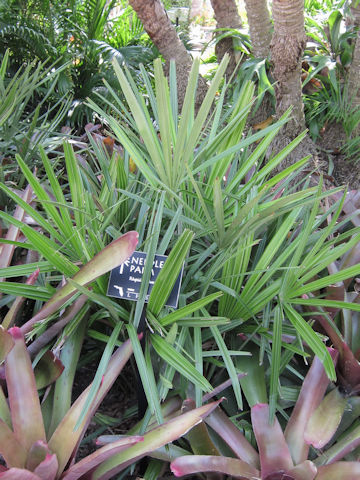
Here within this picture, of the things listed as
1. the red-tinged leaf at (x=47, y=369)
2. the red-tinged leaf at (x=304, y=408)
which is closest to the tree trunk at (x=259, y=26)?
the red-tinged leaf at (x=304, y=408)

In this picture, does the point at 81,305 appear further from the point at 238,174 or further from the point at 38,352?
the point at 238,174

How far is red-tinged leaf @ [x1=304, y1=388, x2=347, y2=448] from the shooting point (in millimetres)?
937

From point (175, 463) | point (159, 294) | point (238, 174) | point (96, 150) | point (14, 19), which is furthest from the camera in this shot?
point (14, 19)

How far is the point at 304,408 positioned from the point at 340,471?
15 centimetres

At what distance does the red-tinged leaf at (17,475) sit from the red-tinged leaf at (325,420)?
0.54m

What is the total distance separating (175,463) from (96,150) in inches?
35.7

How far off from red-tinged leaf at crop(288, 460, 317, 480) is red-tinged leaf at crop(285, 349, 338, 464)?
0.20 ft

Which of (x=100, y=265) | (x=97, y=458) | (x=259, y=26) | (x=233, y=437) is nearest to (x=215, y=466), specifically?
(x=233, y=437)

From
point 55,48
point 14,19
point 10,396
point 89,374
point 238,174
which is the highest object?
point 14,19

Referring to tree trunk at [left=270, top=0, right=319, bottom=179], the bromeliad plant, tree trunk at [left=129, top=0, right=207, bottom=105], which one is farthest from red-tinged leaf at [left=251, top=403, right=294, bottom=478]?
tree trunk at [left=129, top=0, right=207, bottom=105]

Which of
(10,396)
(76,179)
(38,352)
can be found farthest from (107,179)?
(10,396)

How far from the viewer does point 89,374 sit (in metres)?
1.28

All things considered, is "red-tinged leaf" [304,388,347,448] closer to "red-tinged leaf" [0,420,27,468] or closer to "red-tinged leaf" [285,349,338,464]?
"red-tinged leaf" [285,349,338,464]

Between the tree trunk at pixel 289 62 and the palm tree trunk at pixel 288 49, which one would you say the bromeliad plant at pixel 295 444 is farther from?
the palm tree trunk at pixel 288 49
